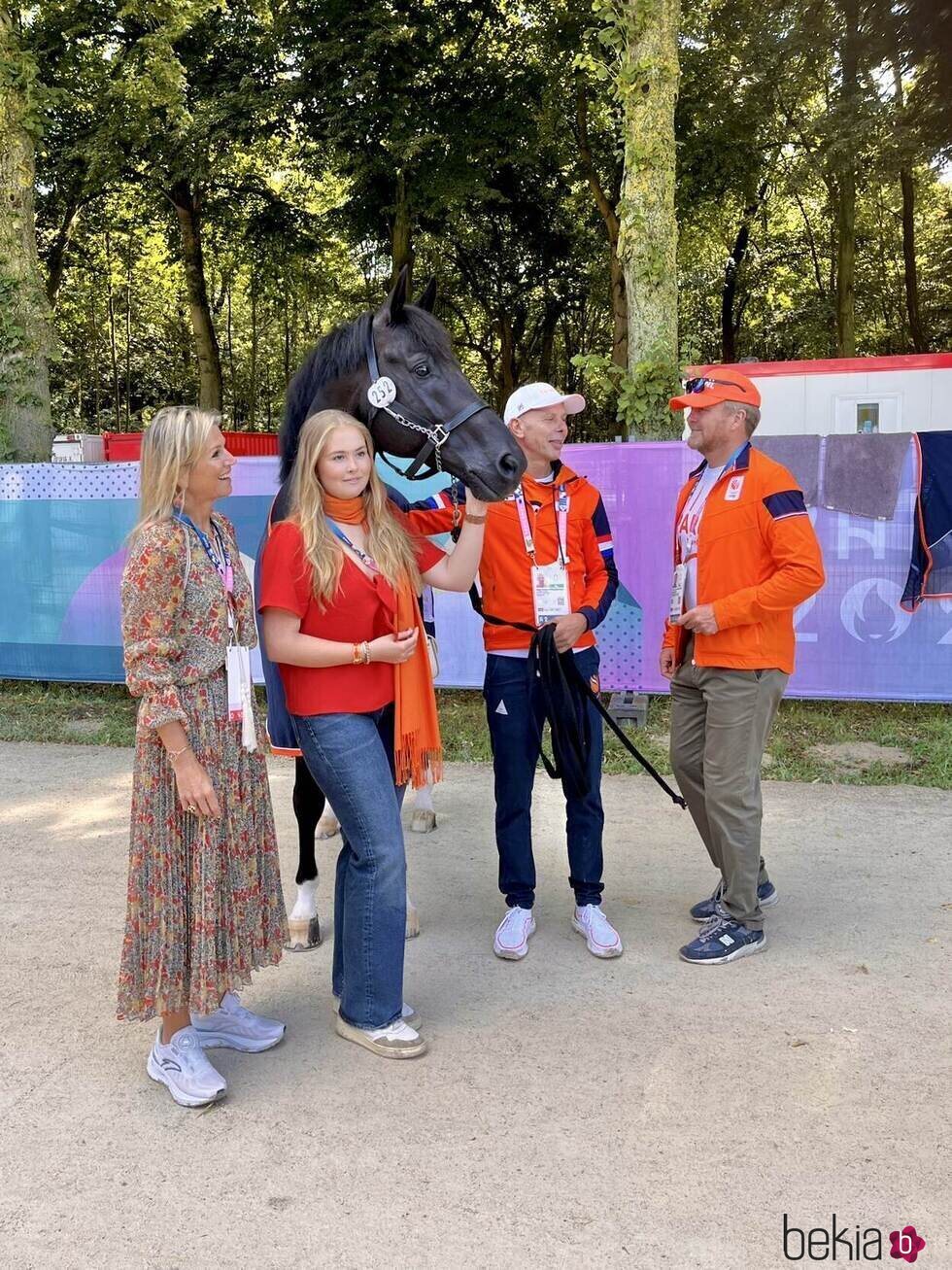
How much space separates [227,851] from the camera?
2.84 meters

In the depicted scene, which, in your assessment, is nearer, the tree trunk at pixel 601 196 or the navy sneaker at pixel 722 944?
the navy sneaker at pixel 722 944

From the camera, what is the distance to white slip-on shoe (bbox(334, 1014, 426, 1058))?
3.04 metres

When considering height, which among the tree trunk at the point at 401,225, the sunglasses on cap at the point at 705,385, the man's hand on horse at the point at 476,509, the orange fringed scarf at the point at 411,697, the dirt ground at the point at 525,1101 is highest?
the tree trunk at the point at 401,225

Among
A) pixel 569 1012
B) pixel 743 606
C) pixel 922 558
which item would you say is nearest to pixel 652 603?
pixel 922 558

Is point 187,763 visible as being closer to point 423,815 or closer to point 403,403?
point 403,403

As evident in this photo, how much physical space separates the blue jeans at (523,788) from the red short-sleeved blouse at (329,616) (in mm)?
850

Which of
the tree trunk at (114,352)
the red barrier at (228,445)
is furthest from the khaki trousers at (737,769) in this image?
the tree trunk at (114,352)

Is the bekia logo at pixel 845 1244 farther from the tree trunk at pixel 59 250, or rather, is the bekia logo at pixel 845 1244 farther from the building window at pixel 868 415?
the tree trunk at pixel 59 250

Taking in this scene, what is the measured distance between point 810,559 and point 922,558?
364 cm

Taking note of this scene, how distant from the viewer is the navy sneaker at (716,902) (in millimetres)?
4012

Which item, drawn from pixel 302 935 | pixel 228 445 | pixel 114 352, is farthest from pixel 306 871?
pixel 114 352

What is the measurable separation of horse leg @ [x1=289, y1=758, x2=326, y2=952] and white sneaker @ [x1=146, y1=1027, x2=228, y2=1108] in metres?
0.98

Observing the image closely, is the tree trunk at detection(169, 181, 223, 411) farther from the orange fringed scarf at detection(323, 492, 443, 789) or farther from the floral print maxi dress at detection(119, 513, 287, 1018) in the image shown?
the floral print maxi dress at detection(119, 513, 287, 1018)

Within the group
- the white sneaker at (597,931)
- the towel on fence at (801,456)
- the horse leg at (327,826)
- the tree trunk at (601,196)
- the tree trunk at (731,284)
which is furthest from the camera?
the tree trunk at (731,284)
